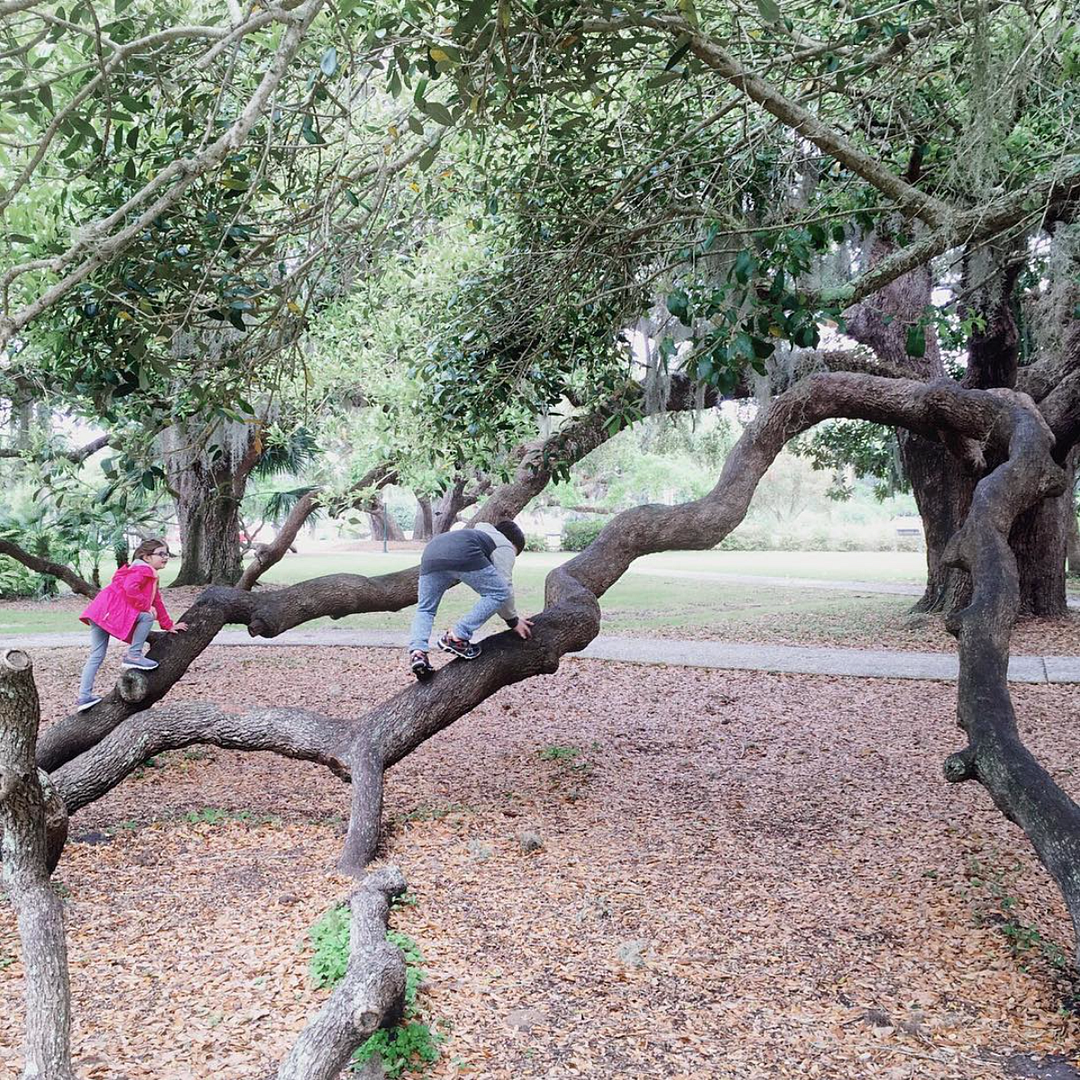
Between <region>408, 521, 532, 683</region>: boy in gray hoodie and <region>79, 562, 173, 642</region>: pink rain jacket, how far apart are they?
5.71 ft

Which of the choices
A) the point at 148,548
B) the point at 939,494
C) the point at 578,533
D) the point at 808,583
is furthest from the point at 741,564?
the point at 148,548

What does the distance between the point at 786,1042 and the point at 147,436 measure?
4.31m

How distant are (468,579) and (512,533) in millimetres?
357

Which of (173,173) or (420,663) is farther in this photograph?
(420,663)

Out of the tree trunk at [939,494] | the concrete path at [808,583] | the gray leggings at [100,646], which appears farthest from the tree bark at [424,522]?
the gray leggings at [100,646]

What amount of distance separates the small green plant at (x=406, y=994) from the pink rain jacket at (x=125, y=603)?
2497 millimetres

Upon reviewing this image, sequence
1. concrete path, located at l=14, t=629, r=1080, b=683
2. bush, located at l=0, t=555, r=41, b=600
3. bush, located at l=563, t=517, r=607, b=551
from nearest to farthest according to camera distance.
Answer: concrete path, located at l=14, t=629, r=1080, b=683 → bush, located at l=0, t=555, r=41, b=600 → bush, located at l=563, t=517, r=607, b=551

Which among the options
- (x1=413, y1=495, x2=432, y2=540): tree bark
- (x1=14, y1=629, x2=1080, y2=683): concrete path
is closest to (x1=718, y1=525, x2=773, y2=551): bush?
(x1=413, y1=495, x2=432, y2=540): tree bark

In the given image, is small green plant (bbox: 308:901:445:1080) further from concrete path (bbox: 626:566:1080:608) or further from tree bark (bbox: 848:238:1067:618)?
concrete path (bbox: 626:566:1080:608)

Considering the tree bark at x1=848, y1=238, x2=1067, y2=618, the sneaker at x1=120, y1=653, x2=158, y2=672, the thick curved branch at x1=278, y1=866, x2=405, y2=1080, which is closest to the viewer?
the thick curved branch at x1=278, y1=866, x2=405, y2=1080

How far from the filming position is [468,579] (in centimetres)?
522

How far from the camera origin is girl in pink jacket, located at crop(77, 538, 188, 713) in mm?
5949

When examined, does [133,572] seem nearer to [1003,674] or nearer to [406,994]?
[406,994]

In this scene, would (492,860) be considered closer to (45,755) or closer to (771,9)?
(45,755)
